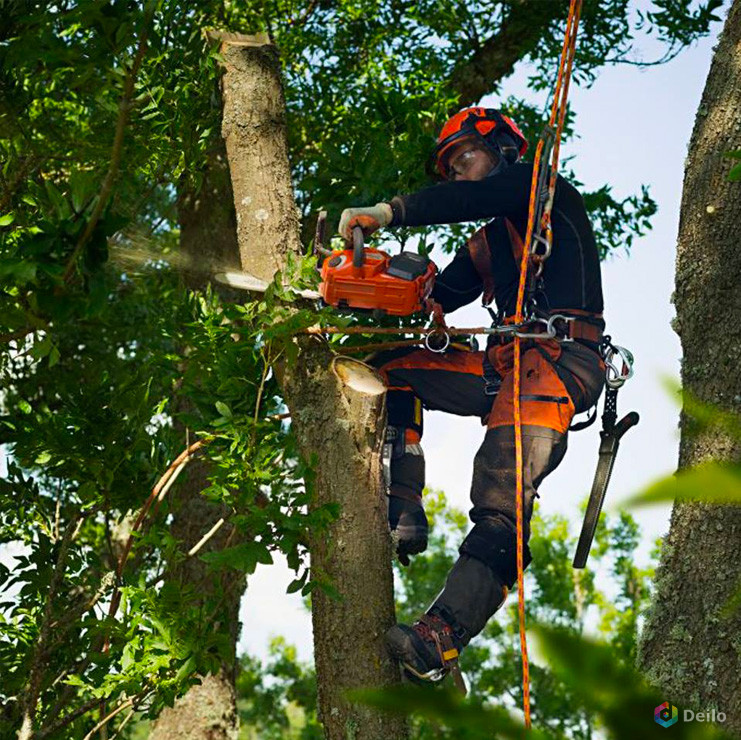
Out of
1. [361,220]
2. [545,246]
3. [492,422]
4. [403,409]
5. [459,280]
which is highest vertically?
[459,280]

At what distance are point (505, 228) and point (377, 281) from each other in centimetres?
75

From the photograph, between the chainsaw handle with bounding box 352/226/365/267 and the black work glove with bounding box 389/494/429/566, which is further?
the black work glove with bounding box 389/494/429/566

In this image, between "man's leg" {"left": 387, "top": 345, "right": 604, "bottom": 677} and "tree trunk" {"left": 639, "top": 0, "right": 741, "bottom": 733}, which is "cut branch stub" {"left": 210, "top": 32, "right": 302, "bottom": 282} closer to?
"man's leg" {"left": 387, "top": 345, "right": 604, "bottom": 677}

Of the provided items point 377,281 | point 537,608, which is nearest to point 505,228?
point 377,281

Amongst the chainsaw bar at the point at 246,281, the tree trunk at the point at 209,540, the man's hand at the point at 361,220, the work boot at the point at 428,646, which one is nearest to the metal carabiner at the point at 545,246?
the man's hand at the point at 361,220

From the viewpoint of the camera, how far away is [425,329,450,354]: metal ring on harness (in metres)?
4.22

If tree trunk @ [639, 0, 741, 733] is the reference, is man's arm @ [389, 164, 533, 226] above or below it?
above

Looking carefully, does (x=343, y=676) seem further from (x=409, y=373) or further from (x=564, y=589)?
(x=564, y=589)

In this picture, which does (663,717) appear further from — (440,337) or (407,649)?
(440,337)

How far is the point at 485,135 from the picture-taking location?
447 centimetres

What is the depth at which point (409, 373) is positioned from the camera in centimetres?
432

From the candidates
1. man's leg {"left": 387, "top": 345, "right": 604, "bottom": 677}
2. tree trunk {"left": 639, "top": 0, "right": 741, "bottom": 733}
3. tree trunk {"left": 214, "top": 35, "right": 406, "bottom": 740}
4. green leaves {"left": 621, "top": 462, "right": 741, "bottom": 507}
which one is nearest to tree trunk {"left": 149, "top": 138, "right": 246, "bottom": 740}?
tree trunk {"left": 214, "top": 35, "right": 406, "bottom": 740}

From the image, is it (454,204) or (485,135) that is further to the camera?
(485,135)

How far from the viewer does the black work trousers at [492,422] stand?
375cm
